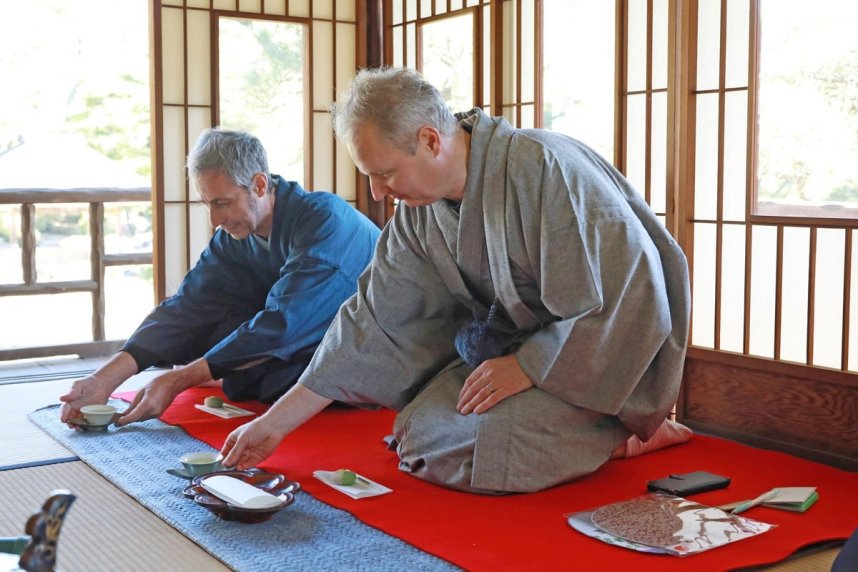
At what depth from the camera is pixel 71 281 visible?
5309 mm

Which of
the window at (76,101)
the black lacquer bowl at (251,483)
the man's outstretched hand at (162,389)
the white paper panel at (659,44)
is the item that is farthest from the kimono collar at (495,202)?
the window at (76,101)

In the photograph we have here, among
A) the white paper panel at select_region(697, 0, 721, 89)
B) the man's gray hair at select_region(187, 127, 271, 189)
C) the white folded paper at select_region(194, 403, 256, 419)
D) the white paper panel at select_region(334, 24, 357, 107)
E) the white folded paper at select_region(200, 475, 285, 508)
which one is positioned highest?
the white paper panel at select_region(334, 24, 357, 107)

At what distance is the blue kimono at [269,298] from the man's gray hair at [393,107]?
86 centimetres

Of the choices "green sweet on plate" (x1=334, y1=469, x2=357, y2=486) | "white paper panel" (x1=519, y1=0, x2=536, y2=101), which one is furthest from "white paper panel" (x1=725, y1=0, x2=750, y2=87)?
"green sweet on plate" (x1=334, y1=469, x2=357, y2=486)

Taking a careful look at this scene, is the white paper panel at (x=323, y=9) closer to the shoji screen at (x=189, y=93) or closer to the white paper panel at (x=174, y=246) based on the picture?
the shoji screen at (x=189, y=93)

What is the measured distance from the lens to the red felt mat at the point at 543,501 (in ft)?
6.73

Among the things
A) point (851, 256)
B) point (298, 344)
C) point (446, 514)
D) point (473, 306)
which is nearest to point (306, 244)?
point (298, 344)

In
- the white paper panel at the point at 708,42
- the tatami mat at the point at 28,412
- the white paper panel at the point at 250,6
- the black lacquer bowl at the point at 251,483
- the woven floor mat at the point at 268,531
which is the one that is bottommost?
the tatami mat at the point at 28,412

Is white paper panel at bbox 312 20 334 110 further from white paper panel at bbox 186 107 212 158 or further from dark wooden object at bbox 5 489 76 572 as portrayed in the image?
dark wooden object at bbox 5 489 76 572

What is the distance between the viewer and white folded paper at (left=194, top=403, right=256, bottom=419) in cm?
333

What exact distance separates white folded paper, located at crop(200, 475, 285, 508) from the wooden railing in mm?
3050

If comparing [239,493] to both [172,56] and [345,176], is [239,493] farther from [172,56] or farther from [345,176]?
[345,176]

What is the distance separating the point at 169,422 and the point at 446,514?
1.28m

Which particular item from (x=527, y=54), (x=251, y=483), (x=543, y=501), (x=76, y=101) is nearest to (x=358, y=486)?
(x=251, y=483)
